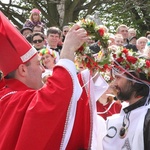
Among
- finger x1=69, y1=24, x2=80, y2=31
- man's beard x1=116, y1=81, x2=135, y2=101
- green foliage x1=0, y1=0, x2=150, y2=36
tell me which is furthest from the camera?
green foliage x1=0, y1=0, x2=150, y2=36

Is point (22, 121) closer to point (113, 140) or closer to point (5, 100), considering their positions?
point (5, 100)

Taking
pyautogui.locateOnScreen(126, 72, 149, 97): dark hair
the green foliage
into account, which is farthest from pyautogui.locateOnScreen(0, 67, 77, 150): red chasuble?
the green foliage

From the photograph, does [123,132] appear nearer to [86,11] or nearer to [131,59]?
[131,59]

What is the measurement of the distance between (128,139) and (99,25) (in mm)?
936

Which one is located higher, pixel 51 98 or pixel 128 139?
pixel 51 98

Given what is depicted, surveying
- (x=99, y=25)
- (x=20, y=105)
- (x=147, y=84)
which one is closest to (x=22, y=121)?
(x=20, y=105)

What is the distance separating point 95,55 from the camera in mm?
3213

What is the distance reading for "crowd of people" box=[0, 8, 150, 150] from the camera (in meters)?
2.75

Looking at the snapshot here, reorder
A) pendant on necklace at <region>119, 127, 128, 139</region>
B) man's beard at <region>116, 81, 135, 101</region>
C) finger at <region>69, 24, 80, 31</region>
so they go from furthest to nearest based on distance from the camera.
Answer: man's beard at <region>116, 81, 135, 101</region>, pendant on necklace at <region>119, 127, 128, 139</region>, finger at <region>69, 24, 80, 31</region>

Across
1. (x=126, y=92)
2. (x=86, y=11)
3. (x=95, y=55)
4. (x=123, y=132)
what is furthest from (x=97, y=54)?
(x=86, y=11)

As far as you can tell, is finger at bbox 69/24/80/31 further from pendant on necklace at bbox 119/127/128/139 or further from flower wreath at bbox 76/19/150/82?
pendant on necklace at bbox 119/127/128/139

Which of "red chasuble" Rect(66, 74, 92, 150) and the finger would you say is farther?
"red chasuble" Rect(66, 74, 92, 150)

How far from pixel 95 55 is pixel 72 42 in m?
0.44

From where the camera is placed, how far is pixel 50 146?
2.88 m
